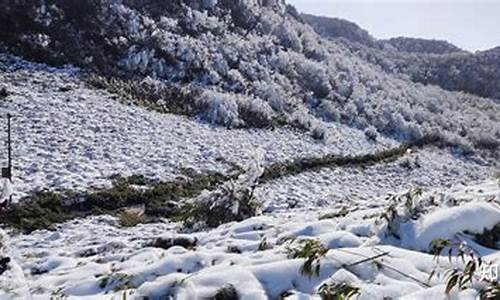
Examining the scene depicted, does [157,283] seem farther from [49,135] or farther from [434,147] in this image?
[434,147]

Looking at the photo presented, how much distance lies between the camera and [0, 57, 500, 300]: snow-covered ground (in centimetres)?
510

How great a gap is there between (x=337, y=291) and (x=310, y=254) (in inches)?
23.1

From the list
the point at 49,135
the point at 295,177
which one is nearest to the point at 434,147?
the point at 295,177

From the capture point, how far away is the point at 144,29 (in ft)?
104

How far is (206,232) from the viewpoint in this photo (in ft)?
26.2

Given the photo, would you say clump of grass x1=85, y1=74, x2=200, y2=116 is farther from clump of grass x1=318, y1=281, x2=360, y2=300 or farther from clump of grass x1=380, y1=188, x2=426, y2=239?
clump of grass x1=318, y1=281, x2=360, y2=300

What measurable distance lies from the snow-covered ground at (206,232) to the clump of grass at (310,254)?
58 mm

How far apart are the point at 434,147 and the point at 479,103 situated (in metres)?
31.7

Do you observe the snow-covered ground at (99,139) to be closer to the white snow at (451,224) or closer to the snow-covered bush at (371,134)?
the snow-covered bush at (371,134)

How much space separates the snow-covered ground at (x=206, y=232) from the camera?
510cm

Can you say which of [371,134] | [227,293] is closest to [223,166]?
[227,293]

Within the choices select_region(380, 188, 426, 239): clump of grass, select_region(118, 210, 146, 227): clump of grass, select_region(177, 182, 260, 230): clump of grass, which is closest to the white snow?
select_region(380, 188, 426, 239): clump of grass

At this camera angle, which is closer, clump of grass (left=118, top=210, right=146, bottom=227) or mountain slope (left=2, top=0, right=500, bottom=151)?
clump of grass (left=118, top=210, right=146, bottom=227)

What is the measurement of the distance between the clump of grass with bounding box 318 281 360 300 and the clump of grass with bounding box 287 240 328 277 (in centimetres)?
23
